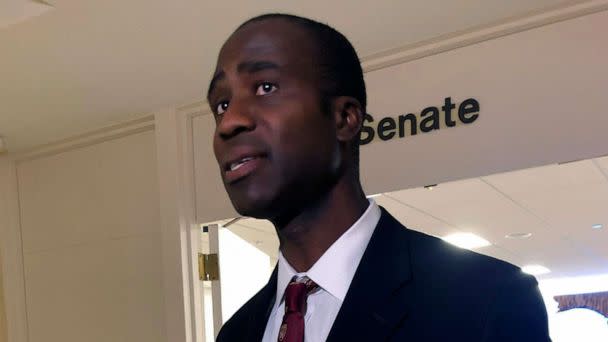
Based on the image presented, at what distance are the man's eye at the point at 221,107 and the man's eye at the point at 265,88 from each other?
0.18 feet

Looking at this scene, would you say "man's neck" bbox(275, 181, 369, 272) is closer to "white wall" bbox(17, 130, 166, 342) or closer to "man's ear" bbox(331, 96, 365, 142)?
"man's ear" bbox(331, 96, 365, 142)

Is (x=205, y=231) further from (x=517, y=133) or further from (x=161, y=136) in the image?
(x=517, y=133)

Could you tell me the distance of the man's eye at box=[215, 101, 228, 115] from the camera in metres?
0.72

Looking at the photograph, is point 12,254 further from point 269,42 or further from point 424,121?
point 269,42

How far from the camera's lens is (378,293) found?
669 mm

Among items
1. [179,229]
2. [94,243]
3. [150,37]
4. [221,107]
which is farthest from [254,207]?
[94,243]

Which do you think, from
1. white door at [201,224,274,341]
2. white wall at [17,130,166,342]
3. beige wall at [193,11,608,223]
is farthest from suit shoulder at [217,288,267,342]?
white wall at [17,130,166,342]

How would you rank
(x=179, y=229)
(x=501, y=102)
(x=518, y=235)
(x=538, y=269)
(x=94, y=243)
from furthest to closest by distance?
(x=538, y=269) → (x=518, y=235) → (x=94, y=243) → (x=179, y=229) → (x=501, y=102)

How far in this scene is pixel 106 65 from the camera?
2252 mm

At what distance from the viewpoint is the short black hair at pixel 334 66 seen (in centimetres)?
68

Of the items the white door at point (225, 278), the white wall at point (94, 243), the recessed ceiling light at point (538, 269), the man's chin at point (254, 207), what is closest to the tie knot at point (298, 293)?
the man's chin at point (254, 207)

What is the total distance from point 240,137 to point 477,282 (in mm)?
254

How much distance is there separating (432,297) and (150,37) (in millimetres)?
1602

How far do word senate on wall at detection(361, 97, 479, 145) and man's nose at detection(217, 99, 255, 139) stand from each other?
4.66ft
